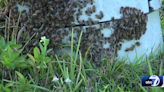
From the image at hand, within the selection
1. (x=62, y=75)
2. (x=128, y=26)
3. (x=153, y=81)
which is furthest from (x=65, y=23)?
(x=153, y=81)

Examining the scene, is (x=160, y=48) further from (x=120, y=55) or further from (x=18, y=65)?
(x=18, y=65)

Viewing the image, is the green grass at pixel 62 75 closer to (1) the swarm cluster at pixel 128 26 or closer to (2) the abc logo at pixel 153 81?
(2) the abc logo at pixel 153 81

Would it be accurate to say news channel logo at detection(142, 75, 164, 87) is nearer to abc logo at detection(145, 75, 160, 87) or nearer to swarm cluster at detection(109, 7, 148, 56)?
abc logo at detection(145, 75, 160, 87)

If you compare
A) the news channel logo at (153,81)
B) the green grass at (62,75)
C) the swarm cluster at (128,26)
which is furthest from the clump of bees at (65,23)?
the news channel logo at (153,81)

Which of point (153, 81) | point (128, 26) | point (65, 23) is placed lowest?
point (153, 81)

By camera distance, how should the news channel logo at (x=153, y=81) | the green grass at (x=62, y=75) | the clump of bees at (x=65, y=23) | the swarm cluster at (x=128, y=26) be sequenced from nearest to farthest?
the news channel logo at (x=153, y=81)
the green grass at (x=62, y=75)
the clump of bees at (x=65, y=23)
the swarm cluster at (x=128, y=26)

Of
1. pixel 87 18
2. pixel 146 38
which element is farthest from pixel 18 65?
pixel 146 38

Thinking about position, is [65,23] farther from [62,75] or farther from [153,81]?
[153,81]
